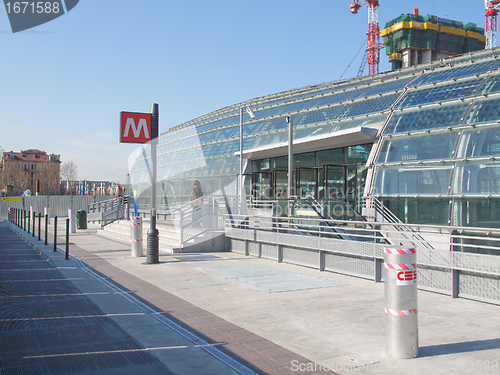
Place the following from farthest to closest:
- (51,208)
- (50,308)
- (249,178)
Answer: (51,208) → (249,178) → (50,308)

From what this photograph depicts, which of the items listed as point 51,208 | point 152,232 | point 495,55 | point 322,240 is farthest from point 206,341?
point 51,208

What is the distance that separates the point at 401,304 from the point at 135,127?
10.4 meters

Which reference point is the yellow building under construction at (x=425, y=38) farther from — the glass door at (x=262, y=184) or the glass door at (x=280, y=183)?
the glass door at (x=280, y=183)

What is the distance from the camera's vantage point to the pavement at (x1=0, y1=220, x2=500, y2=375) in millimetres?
5055

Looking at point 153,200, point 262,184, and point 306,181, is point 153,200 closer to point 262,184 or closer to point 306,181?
point 306,181

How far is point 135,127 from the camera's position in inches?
533

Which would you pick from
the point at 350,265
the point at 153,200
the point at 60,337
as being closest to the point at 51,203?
the point at 153,200

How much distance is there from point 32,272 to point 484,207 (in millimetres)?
12634

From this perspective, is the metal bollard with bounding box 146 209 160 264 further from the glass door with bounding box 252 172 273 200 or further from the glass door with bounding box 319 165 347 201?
the glass door with bounding box 252 172 273 200

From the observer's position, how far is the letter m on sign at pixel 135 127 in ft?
43.7

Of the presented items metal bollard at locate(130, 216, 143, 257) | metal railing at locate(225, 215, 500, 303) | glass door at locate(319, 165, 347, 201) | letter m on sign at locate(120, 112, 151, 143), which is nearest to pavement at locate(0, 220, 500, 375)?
metal railing at locate(225, 215, 500, 303)

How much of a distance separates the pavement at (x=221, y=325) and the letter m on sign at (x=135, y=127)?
418 centimetres

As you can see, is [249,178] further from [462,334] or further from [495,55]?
[462,334]

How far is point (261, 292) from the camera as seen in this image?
30.1ft
